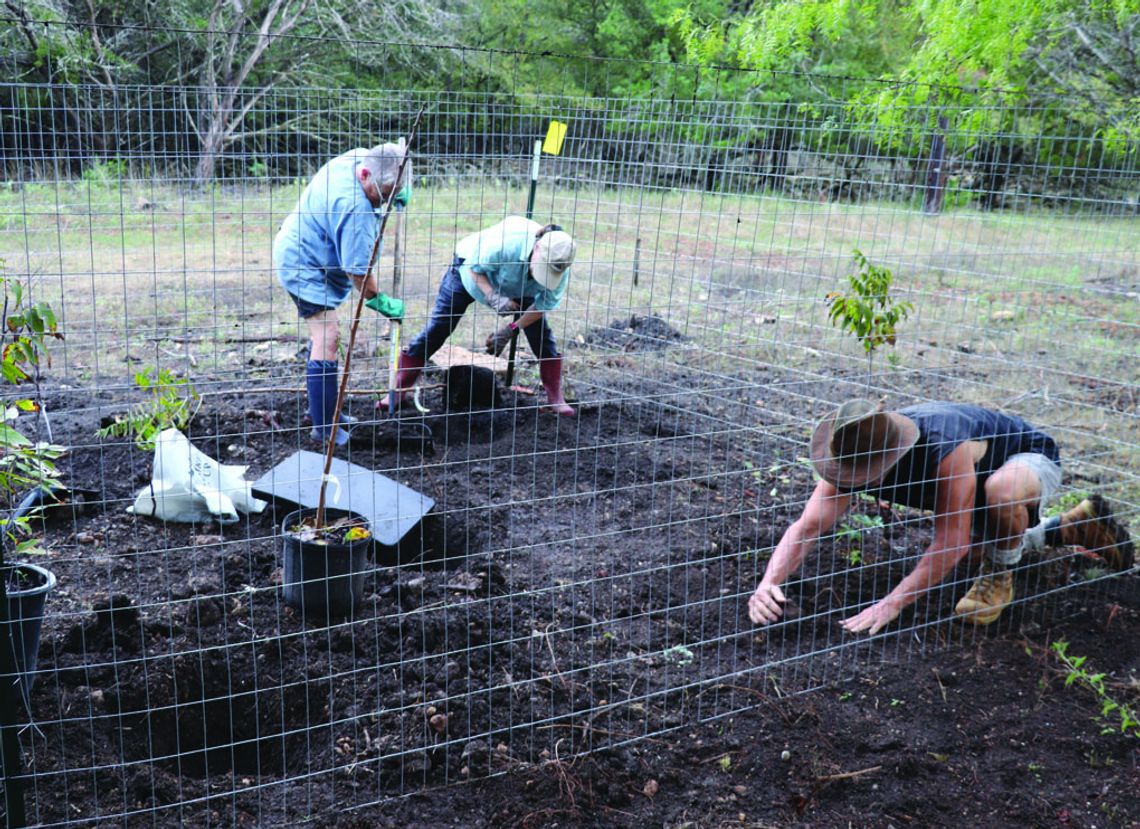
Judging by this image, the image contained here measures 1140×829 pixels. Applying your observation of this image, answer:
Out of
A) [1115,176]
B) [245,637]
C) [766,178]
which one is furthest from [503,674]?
[1115,176]

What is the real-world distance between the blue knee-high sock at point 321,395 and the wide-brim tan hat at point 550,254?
3.76ft

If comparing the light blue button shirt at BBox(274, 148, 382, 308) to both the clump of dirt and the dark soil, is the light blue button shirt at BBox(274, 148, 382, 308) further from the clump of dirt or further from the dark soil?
the clump of dirt

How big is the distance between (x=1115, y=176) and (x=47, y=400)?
5.40 meters

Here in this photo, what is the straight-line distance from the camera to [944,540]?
3.46 meters

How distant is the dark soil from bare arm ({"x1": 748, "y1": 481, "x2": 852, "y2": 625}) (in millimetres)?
83

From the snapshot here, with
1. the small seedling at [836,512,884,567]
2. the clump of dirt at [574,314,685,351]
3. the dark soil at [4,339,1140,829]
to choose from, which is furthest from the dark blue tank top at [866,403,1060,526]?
the clump of dirt at [574,314,685,351]

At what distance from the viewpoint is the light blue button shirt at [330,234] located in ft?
14.4

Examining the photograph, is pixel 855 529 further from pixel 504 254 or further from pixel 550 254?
pixel 504 254

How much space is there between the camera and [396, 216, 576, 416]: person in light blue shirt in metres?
4.96

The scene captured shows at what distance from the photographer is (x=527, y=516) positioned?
14.2 ft

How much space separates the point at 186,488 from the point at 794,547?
7.83 ft

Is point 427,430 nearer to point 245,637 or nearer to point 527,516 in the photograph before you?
point 527,516

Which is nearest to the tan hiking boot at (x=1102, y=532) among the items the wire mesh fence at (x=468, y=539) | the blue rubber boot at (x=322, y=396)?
the wire mesh fence at (x=468, y=539)

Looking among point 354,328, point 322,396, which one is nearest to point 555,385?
point 322,396
